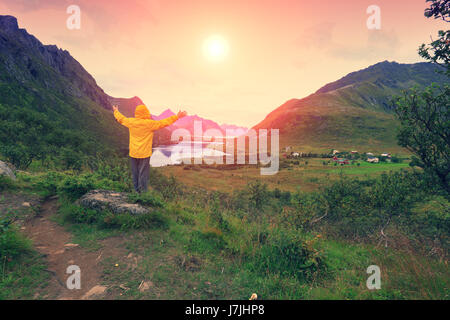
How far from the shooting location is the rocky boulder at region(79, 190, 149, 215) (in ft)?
18.6

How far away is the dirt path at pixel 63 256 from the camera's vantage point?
3.16m

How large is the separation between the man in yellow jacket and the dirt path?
2.66m

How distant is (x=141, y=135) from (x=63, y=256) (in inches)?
157

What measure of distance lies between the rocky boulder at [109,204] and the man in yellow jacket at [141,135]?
3.80 ft

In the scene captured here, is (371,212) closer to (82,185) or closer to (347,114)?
(82,185)

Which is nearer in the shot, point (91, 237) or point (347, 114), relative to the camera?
point (91, 237)

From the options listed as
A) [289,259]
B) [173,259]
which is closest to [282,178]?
[289,259]

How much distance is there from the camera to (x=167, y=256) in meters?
4.35

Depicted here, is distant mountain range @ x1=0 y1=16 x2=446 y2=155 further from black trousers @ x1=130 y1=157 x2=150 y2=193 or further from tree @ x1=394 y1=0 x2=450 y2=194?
tree @ x1=394 y1=0 x2=450 y2=194

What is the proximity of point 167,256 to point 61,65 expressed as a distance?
23759 centimetres

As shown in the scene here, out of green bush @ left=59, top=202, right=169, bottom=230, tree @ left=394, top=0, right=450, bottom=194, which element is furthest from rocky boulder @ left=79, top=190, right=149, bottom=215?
tree @ left=394, top=0, right=450, bottom=194

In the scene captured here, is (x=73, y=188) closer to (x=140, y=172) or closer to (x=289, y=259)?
(x=140, y=172)
